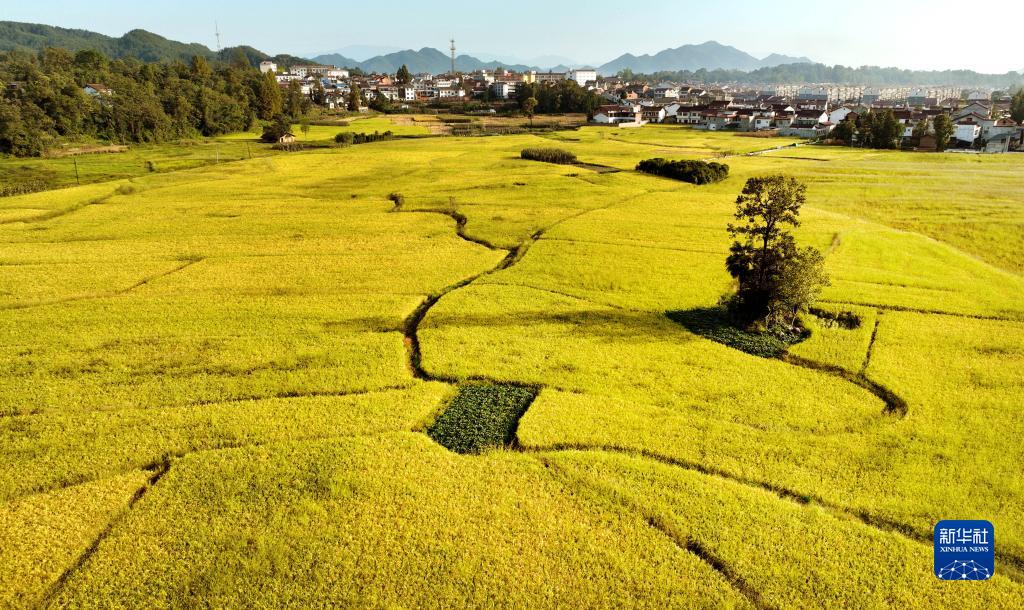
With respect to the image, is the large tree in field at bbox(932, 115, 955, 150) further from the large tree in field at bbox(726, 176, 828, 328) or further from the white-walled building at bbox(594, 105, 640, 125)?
the large tree in field at bbox(726, 176, 828, 328)

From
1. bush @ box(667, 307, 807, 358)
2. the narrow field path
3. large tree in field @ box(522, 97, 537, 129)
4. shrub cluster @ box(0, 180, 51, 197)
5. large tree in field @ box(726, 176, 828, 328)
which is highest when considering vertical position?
large tree in field @ box(522, 97, 537, 129)

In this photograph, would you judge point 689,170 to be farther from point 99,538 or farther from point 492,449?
point 99,538

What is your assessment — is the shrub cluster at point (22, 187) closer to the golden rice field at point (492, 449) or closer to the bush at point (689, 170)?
the golden rice field at point (492, 449)

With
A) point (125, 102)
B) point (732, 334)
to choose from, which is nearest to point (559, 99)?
point (125, 102)

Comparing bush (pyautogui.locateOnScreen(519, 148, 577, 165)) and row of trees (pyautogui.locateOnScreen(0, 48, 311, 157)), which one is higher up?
row of trees (pyautogui.locateOnScreen(0, 48, 311, 157))

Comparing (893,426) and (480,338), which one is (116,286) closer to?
(480,338)

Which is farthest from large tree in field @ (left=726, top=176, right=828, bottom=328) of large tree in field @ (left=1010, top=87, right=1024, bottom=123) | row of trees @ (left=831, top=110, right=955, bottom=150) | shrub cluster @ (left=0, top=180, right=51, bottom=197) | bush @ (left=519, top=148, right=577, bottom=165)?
large tree in field @ (left=1010, top=87, right=1024, bottom=123)

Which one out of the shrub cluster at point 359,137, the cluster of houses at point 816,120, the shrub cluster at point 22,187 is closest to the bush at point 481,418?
the shrub cluster at point 22,187
